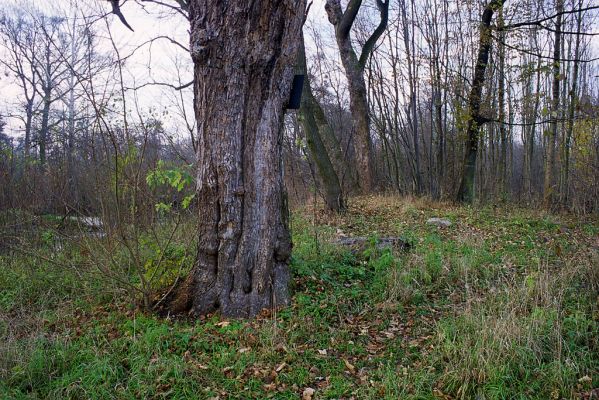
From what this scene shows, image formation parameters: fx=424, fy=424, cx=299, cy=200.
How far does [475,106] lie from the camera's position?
34.4 feet

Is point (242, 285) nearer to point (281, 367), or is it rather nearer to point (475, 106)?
point (281, 367)

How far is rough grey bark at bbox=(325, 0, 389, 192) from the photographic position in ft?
38.7

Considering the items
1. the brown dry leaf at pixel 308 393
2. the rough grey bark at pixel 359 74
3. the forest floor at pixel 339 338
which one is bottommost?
the brown dry leaf at pixel 308 393

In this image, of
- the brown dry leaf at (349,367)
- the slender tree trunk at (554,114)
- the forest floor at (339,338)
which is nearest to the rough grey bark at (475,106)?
the slender tree trunk at (554,114)

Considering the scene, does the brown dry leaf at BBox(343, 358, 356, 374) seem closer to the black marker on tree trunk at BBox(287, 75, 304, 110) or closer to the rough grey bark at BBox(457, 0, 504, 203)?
the black marker on tree trunk at BBox(287, 75, 304, 110)

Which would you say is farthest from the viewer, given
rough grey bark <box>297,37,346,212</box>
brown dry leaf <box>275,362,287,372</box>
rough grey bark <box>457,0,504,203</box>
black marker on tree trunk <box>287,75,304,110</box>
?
rough grey bark <box>457,0,504,203</box>

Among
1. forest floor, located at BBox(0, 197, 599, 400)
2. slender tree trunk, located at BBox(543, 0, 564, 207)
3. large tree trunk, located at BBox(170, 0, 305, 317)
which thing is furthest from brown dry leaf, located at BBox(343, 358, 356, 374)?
slender tree trunk, located at BBox(543, 0, 564, 207)

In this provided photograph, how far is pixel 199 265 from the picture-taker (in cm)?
404

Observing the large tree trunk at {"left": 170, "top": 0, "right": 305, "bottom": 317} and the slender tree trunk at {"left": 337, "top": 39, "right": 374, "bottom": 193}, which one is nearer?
the large tree trunk at {"left": 170, "top": 0, "right": 305, "bottom": 317}

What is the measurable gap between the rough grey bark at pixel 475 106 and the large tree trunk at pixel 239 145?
770cm

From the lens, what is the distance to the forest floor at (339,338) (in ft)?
9.50

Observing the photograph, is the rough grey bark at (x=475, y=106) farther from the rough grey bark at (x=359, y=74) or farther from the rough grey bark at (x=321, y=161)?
the rough grey bark at (x=321, y=161)

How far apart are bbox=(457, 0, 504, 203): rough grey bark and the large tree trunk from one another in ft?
25.3

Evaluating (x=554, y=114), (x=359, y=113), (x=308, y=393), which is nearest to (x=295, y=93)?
(x=308, y=393)
